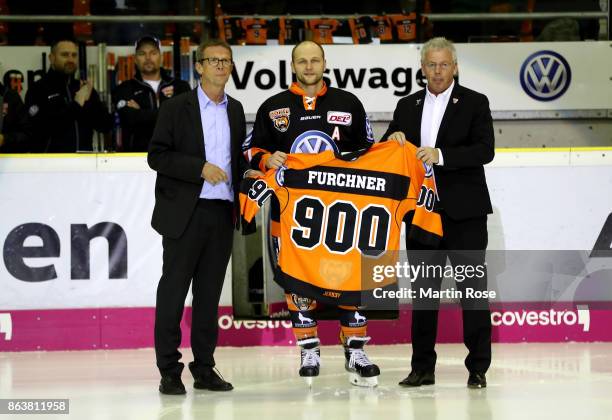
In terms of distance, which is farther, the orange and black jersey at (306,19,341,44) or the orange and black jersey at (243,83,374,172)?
the orange and black jersey at (306,19,341,44)

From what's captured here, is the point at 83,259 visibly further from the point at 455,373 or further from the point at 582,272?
the point at 582,272

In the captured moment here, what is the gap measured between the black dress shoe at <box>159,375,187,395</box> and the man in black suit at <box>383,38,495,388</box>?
112cm

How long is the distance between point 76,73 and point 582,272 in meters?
4.04

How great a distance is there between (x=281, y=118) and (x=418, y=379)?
4.92 feet

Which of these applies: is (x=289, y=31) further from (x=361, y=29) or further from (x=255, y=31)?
(x=361, y=29)

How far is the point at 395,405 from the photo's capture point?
5.02m

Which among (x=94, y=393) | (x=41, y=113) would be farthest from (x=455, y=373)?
(x=41, y=113)

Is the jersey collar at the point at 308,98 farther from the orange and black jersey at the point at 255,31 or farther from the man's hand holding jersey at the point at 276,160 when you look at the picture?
the orange and black jersey at the point at 255,31

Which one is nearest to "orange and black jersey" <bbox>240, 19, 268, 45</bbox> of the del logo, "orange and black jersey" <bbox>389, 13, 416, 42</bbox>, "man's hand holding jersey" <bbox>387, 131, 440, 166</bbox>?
"orange and black jersey" <bbox>389, 13, 416, 42</bbox>

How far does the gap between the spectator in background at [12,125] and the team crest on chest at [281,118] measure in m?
2.74

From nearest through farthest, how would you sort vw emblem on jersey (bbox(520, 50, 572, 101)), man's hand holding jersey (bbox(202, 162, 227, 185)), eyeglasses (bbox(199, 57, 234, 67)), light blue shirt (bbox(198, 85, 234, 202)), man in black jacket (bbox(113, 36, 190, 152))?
man's hand holding jersey (bbox(202, 162, 227, 185)), eyeglasses (bbox(199, 57, 234, 67)), light blue shirt (bbox(198, 85, 234, 202)), man in black jacket (bbox(113, 36, 190, 152)), vw emblem on jersey (bbox(520, 50, 572, 101))

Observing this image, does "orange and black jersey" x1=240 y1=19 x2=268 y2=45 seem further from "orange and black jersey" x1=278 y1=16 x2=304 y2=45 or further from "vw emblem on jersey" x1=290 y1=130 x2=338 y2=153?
"vw emblem on jersey" x1=290 y1=130 x2=338 y2=153

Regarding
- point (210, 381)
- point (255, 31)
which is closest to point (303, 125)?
point (210, 381)

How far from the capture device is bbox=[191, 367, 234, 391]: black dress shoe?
5500 millimetres
